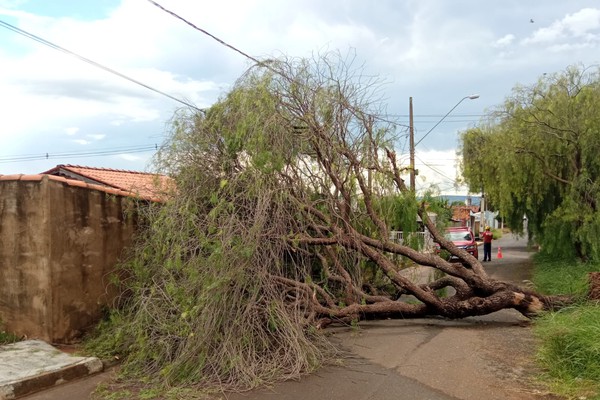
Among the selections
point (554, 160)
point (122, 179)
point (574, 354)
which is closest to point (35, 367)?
point (574, 354)

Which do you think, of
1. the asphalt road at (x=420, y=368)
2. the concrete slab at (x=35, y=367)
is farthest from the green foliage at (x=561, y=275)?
the concrete slab at (x=35, y=367)

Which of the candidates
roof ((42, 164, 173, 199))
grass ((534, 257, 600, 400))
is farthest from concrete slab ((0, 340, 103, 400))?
grass ((534, 257, 600, 400))

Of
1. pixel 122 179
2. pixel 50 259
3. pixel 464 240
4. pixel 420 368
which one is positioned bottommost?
pixel 420 368

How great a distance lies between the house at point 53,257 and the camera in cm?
755

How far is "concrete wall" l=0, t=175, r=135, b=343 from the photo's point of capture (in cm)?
755

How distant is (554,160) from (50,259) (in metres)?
14.4

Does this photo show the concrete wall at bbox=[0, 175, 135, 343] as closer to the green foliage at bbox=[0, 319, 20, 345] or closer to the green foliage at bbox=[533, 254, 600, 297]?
the green foliage at bbox=[0, 319, 20, 345]

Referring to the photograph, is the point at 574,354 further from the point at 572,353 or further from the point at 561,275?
the point at 561,275

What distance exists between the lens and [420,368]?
6.86 metres

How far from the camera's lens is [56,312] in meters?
7.56

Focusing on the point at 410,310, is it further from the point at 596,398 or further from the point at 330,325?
the point at 596,398

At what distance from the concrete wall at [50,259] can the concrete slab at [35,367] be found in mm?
415

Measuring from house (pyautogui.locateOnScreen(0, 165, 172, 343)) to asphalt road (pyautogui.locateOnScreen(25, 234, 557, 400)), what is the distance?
4.95 ft

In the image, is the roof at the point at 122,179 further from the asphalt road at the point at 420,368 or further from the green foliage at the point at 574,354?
the green foliage at the point at 574,354
